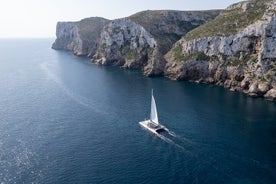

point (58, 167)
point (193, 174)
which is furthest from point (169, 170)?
point (58, 167)

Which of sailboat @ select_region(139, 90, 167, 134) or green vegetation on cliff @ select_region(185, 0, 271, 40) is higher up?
green vegetation on cliff @ select_region(185, 0, 271, 40)

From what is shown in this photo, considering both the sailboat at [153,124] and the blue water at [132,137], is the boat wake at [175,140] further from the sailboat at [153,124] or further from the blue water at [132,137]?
the sailboat at [153,124]

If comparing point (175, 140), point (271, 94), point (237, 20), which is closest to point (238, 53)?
point (237, 20)

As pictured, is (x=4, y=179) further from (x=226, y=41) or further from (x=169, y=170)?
(x=226, y=41)

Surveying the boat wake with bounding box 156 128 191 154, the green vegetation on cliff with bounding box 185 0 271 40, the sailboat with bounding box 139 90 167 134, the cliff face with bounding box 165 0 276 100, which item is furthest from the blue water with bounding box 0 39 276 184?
the green vegetation on cliff with bounding box 185 0 271 40

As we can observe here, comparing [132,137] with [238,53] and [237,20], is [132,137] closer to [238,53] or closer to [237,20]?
[238,53]

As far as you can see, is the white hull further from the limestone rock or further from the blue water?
the limestone rock
